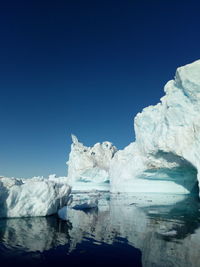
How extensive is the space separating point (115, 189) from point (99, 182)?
49.1ft

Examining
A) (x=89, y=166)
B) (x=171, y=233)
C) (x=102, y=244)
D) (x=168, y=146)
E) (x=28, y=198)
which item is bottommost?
(x=102, y=244)

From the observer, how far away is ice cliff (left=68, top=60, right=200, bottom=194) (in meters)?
23.9

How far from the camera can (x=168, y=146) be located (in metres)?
27.7

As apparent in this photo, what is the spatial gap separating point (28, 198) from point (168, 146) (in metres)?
17.7

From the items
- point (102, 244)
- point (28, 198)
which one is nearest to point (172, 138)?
point (28, 198)

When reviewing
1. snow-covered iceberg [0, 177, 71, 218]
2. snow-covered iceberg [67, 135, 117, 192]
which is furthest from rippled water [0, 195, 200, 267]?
snow-covered iceberg [67, 135, 117, 192]

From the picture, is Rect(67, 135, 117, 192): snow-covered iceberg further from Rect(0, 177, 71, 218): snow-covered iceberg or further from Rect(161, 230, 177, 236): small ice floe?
Rect(161, 230, 177, 236): small ice floe

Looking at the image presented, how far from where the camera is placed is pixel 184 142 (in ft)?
84.0

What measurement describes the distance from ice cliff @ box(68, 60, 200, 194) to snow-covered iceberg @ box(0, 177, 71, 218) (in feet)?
49.8

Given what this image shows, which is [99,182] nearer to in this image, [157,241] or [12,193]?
[12,193]

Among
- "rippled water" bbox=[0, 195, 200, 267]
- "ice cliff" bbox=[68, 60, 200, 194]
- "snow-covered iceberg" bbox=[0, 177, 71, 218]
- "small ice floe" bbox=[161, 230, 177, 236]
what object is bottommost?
"rippled water" bbox=[0, 195, 200, 267]

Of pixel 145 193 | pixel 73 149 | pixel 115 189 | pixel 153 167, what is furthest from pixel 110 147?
pixel 153 167

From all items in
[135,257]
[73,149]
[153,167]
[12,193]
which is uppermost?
[73,149]

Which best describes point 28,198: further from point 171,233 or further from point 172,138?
point 172,138
